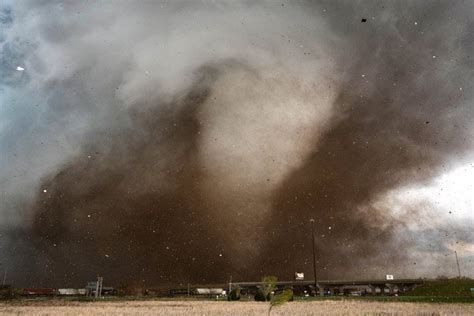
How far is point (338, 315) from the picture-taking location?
3200 centimetres

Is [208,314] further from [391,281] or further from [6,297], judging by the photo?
[391,281]

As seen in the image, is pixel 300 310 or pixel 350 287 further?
pixel 350 287

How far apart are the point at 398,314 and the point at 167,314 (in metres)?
19.2

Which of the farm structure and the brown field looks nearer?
the brown field

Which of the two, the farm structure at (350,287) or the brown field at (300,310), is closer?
the brown field at (300,310)

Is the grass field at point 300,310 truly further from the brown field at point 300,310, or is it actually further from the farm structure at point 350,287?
the farm structure at point 350,287

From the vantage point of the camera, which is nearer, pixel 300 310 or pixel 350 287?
pixel 300 310

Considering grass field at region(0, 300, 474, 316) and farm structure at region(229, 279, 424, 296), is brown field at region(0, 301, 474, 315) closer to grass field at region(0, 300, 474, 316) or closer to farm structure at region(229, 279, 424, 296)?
grass field at region(0, 300, 474, 316)

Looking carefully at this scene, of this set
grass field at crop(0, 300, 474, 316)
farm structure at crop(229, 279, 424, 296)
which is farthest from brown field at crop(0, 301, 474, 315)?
farm structure at crop(229, 279, 424, 296)

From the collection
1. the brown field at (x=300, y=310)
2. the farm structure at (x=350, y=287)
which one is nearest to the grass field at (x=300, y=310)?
the brown field at (x=300, y=310)

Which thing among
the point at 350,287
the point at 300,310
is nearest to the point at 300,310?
A: the point at 300,310

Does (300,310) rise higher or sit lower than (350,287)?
higher

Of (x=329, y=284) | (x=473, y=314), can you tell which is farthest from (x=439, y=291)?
(x=473, y=314)

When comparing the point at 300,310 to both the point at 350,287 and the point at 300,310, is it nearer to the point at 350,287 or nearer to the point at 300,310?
the point at 300,310
